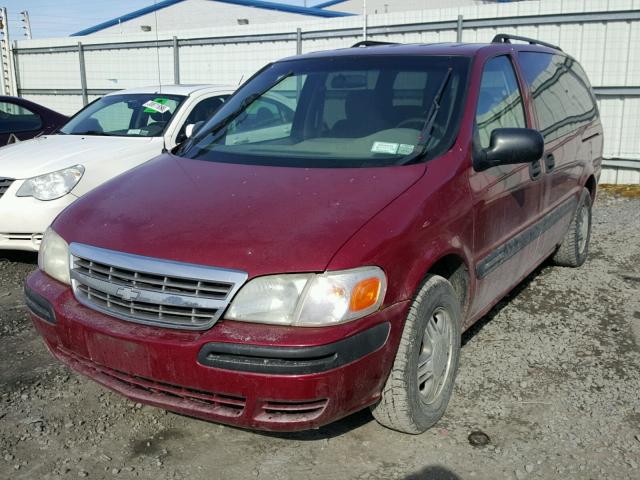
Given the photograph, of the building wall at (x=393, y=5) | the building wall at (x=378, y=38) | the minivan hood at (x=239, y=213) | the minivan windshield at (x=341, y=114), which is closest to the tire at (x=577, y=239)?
the minivan windshield at (x=341, y=114)

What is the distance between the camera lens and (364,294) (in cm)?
245

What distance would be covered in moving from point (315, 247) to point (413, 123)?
46.4 inches

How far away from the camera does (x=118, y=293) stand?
2590 mm

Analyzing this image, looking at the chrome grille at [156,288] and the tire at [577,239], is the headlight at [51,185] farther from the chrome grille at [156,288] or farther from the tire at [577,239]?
the tire at [577,239]

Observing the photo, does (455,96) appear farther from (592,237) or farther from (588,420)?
(592,237)

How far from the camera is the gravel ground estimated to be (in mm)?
2727

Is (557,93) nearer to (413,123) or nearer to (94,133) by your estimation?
(413,123)

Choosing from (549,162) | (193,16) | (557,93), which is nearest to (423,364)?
(549,162)

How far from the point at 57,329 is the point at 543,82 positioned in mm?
3402

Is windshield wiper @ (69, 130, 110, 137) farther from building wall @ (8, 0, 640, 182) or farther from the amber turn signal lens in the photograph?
the amber turn signal lens

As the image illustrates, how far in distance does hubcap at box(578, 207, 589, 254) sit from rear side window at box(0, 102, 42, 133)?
A: 21.2 ft

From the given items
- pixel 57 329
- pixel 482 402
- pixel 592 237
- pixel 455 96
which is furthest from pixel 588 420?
pixel 592 237

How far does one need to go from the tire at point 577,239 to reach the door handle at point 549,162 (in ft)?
3.49

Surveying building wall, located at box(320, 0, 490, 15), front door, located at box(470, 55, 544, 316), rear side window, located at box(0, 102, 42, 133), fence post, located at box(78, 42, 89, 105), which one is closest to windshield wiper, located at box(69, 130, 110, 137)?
rear side window, located at box(0, 102, 42, 133)
